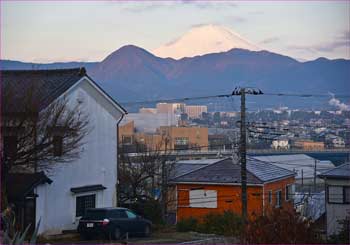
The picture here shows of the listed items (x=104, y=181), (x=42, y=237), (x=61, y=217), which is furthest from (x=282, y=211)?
(x=104, y=181)

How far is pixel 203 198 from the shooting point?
37.3m

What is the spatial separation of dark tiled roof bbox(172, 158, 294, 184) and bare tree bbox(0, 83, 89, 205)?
1438cm

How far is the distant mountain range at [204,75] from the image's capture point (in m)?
88.8

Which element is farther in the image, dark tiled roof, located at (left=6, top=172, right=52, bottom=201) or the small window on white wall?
the small window on white wall

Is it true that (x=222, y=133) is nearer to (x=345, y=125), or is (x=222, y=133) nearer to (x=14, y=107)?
(x=345, y=125)

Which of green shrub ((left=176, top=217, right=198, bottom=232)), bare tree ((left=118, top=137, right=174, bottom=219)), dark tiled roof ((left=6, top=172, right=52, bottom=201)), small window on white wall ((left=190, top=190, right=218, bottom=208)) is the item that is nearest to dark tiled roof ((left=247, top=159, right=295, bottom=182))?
small window on white wall ((left=190, top=190, right=218, bottom=208))

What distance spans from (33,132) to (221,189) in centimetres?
1714

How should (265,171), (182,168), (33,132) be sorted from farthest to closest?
1. (182,168)
2. (265,171)
3. (33,132)

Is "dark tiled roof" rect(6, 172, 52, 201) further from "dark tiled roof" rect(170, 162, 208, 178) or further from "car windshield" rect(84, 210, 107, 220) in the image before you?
"dark tiled roof" rect(170, 162, 208, 178)

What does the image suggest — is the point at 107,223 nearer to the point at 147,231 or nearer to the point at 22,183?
the point at 147,231

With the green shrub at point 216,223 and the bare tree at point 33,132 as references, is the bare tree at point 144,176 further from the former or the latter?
the bare tree at point 33,132

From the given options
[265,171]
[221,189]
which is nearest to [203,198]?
[221,189]

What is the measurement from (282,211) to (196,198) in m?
26.3

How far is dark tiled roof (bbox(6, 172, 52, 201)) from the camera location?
22594 millimetres
